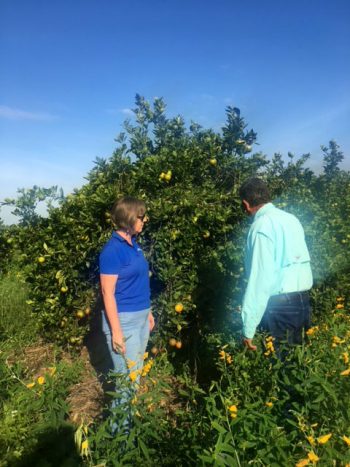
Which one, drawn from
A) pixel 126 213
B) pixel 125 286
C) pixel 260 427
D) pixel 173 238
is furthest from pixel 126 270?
pixel 260 427

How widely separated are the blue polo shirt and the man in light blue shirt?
0.80 meters

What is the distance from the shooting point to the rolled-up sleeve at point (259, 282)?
7.82 ft

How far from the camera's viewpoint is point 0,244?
23.2 feet

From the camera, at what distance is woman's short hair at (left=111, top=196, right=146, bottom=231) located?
2727 mm

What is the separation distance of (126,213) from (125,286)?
533 millimetres

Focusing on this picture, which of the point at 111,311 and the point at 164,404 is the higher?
the point at 111,311

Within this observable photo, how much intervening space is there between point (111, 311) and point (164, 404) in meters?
1.32

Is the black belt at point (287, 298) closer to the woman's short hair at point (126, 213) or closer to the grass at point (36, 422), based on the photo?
the woman's short hair at point (126, 213)

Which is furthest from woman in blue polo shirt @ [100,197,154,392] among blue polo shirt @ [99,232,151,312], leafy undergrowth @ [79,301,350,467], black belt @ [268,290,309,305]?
black belt @ [268,290,309,305]

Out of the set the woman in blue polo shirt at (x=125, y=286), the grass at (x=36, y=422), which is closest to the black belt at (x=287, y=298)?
the woman in blue polo shirt at (x=125, y=286)

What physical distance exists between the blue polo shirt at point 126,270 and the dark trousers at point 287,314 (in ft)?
3.08

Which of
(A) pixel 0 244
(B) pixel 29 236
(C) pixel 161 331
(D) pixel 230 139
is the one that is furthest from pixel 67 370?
(A) pixel 0 244

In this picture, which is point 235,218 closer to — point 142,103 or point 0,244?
point 142,103

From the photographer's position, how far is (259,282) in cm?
238
